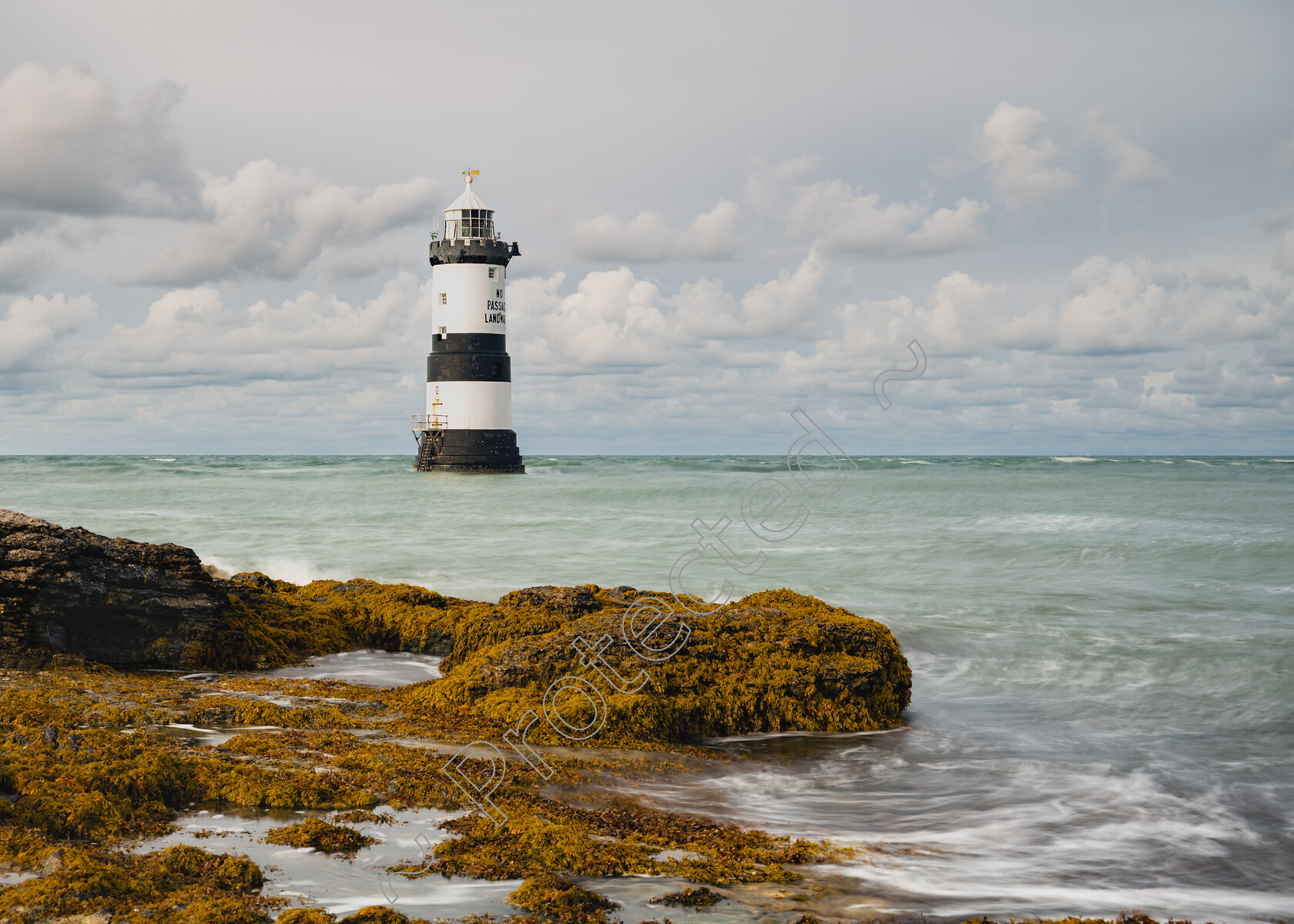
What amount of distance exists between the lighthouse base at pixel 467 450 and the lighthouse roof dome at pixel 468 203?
7747mm

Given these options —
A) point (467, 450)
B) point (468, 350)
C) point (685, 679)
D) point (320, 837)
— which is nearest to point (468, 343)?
point (468, 350)

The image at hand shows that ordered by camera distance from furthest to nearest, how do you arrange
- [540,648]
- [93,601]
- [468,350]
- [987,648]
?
[468,350] → [987,648] → [93,601] → [540,648]

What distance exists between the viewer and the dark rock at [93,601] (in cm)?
581

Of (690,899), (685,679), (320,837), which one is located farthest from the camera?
(685,679)

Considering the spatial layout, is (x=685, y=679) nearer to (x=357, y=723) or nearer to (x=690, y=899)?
(x=357, y=723)

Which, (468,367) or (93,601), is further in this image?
(468,367)

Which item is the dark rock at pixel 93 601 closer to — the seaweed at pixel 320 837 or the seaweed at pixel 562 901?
the seaweed at pixel 320 837

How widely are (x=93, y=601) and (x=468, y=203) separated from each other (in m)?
27.1


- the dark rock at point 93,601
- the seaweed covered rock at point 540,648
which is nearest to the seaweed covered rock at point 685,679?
the seaweed covered rock at point 540,648

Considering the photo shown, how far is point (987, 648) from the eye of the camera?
8875 millimetres

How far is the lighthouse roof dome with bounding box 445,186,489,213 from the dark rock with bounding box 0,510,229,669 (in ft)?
85.2

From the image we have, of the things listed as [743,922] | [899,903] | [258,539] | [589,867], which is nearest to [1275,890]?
[899,903]

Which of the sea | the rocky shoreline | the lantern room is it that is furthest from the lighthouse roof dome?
the rocky shoreline

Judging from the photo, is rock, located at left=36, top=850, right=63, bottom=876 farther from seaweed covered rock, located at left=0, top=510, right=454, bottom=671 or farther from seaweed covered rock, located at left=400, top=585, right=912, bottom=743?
seaweed covered rock, located at left=0, top=510, right=454, bottom=671
